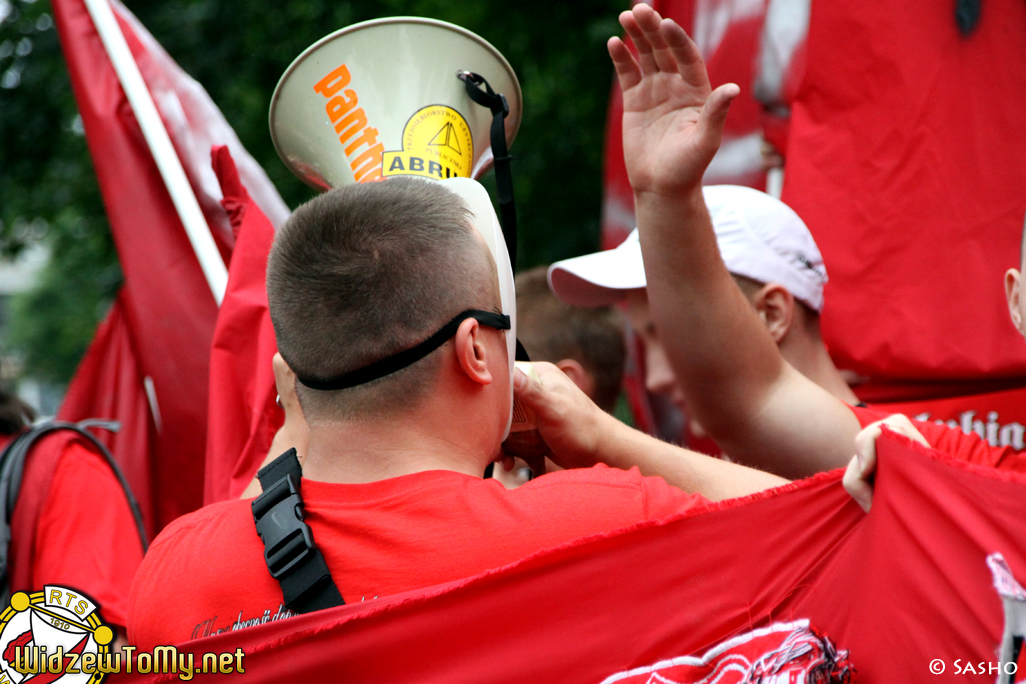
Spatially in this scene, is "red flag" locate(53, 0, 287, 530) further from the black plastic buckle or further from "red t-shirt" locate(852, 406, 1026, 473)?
"red t-shirt" locate(852, 406, 1026, 473)

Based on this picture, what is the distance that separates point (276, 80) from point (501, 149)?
444 cm

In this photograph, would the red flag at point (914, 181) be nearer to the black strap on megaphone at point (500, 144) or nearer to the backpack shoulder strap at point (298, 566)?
the black strap on megaphone at point (500, 144)

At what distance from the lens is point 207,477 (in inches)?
101

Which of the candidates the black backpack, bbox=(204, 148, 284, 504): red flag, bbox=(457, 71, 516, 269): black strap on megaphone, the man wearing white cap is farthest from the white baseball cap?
the black backpack

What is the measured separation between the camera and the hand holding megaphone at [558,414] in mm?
1855

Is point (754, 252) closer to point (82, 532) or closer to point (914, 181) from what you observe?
point (914, 181)

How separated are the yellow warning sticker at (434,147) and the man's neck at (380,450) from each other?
0.88 metres

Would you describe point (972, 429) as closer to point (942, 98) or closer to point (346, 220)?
point (942, 98)

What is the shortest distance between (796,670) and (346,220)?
37.3 inches

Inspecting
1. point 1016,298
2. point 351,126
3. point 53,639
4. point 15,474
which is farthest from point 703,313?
point 15,474

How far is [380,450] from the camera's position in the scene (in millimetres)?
1577

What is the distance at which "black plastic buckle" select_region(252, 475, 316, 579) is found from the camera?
1.46 metres

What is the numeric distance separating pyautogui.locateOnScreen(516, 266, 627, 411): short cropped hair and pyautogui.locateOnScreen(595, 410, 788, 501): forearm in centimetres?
124

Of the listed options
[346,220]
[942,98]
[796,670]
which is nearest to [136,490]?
[346,220]
